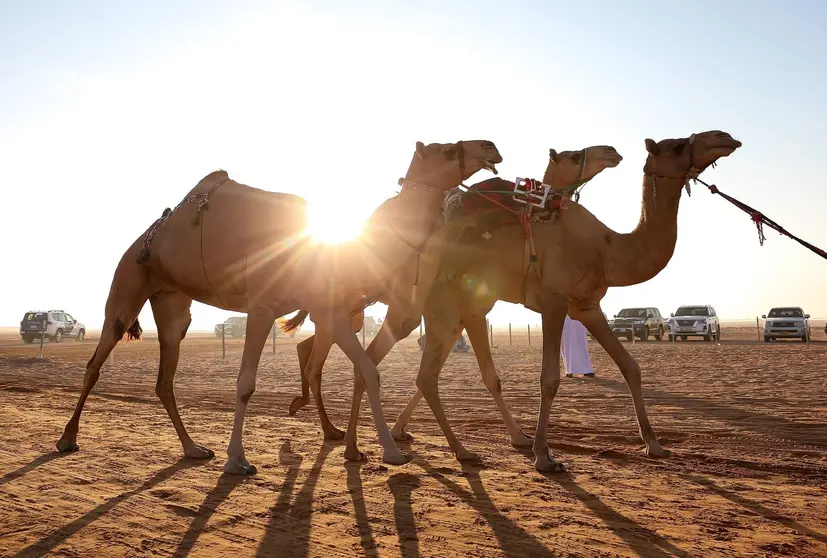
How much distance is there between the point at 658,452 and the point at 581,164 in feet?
10.6

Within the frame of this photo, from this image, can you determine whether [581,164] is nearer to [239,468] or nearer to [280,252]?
[280,252]

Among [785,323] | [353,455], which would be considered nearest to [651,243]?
[353,455]

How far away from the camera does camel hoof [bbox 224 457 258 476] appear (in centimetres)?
664

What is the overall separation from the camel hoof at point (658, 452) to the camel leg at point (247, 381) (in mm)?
3766

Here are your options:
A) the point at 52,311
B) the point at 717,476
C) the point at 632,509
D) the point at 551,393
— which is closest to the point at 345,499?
the point at 632,509

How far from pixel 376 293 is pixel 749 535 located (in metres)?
4.34

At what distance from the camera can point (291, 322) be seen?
1005cm

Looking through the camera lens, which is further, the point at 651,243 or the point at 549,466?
the point at 651,243

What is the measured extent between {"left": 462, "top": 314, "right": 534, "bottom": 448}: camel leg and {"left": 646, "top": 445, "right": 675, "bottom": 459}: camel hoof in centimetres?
136

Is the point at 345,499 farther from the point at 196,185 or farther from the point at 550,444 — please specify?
the point at 196,185

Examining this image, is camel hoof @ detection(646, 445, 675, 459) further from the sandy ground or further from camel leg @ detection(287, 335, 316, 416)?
camel leg @ detection(287, 335, 316, 416)

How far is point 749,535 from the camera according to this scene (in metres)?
4.60

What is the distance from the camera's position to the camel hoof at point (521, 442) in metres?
8.22

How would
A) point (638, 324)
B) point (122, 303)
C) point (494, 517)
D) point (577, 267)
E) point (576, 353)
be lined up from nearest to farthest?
point (494, 517), point (577, 267), point (122, 303), point (576, 353), point (638, 324)
